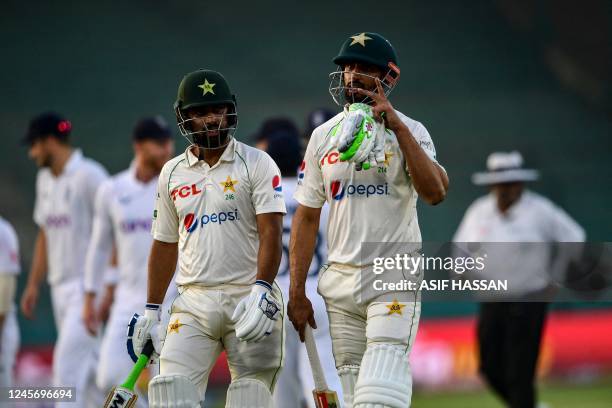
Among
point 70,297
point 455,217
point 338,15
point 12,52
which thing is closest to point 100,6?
point 12,52

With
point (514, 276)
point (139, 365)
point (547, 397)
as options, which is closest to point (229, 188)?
point (139, 365)

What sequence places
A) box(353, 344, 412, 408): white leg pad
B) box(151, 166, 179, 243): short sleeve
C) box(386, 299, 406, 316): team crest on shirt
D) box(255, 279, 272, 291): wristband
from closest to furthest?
box(353, 344, 412, 408): white leg pad
box(386, 299, 406, 316): team crest on shirt
box(255, 279, 272, 291): wristband
box(151, 166, 179, 243): short sleeve

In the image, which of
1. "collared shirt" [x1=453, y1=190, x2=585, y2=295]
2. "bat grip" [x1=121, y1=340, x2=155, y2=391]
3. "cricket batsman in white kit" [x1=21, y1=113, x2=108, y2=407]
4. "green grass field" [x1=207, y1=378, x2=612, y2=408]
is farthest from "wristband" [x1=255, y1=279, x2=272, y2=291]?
"green grass field" [x1=207, y1=378, x2=612, y2=408]

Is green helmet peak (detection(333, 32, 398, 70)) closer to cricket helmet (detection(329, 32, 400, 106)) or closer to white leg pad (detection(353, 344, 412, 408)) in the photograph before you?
cricket helmet (detection(329, 32, 400, 106))

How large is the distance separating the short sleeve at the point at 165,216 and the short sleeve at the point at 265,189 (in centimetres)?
35

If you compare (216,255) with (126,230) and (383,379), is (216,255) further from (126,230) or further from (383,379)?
(126,230)

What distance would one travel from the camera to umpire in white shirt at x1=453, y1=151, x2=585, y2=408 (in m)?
7.78

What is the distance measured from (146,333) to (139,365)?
0.50ft

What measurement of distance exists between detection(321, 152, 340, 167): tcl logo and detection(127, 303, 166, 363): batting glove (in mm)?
920

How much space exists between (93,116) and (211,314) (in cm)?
729

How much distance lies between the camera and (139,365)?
15.8 feet

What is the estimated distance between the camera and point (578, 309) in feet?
34.2

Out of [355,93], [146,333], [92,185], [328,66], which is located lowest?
[146,333]

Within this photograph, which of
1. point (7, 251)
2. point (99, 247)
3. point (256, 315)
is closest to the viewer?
point (256, 315)
